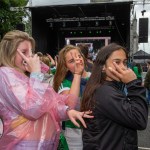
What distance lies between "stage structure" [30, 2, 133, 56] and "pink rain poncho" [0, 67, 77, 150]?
12.9 metres

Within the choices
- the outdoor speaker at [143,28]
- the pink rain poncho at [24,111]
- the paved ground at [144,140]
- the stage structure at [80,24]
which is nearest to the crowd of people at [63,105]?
the pink rain poncho at [24,111]

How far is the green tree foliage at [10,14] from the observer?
12914 mm

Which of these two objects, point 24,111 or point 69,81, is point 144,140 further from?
point 24,111

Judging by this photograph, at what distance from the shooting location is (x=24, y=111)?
1754mm

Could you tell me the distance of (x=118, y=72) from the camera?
5.61 feet

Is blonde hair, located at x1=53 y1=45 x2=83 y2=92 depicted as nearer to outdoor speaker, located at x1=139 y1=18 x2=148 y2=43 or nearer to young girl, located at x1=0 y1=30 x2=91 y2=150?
young girl, located at x1=0 y1=30 x2=91 y2=150

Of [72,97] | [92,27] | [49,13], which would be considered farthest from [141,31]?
[72,97]

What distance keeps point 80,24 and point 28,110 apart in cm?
1586

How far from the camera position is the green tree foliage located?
1291 cm

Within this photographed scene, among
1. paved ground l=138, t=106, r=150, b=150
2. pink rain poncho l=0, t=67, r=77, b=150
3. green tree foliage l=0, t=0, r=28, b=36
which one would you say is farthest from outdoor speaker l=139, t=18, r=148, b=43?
pink rain poncho l=0, t=67, r=77, b=150

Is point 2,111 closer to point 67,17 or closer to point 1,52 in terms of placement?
point 1,52

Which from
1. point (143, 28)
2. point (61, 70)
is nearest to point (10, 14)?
point (143, 28)

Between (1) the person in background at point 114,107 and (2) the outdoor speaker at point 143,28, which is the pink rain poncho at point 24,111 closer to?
(1) the person in background at point 114,107

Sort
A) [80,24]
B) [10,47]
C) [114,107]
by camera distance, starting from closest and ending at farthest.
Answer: [114,107], [10,47], [80,24]
